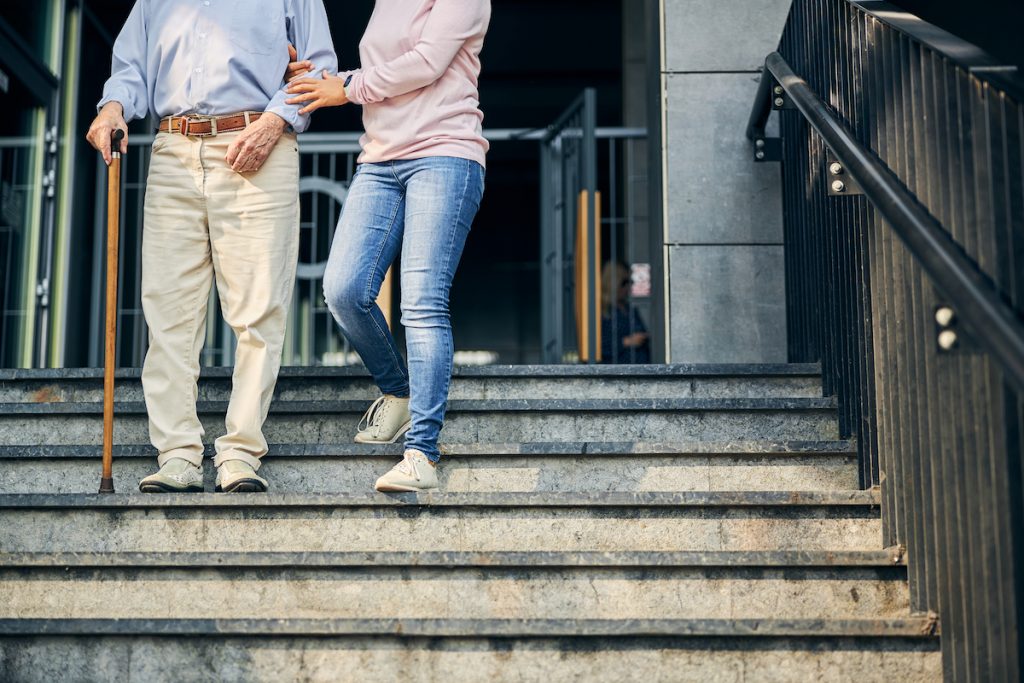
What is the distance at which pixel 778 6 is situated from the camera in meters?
5.17

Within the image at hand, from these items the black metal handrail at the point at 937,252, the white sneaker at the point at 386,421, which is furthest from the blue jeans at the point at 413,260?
the black metal handrail at the point at 937,252

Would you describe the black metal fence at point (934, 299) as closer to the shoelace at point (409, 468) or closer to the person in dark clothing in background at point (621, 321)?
the shoelace at point (409, 468)

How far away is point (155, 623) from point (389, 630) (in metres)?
0.51

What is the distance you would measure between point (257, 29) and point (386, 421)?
1185mm

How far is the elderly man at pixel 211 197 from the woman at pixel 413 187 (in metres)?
0.17

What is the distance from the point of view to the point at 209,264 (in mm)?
3582

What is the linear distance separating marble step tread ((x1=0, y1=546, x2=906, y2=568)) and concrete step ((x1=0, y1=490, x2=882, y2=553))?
0.17 m

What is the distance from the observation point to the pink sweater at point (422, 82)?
340cm

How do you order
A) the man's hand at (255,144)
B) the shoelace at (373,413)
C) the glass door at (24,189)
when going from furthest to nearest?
1. the glass door at (24,189)
2. the shoelace at (373,413)
3. the man's hand at (255,144)

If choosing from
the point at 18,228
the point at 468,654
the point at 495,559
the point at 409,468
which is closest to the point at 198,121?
the point at 409,468

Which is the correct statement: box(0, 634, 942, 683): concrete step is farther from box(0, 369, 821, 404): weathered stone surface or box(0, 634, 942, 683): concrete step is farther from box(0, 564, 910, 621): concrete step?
box(0, 369, 821, 404): weathered stone surface

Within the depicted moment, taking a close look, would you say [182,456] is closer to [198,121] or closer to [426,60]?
[198,121]

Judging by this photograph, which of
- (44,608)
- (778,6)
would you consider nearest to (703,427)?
(44,608)

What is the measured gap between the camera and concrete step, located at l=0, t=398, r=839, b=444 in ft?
12.0
